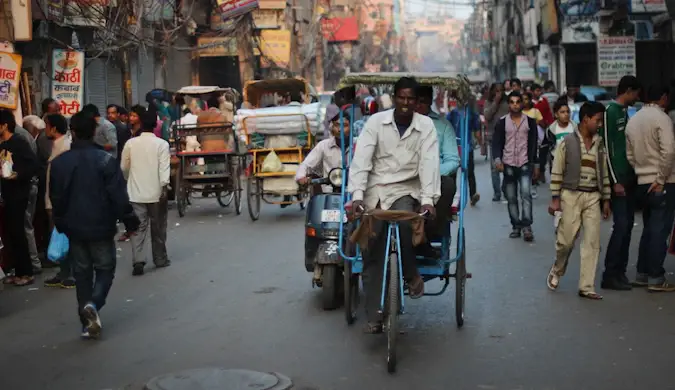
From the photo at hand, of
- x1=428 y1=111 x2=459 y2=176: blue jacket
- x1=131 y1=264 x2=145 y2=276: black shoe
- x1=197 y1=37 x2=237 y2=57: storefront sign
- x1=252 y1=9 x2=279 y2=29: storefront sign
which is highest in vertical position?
x1=252 y1=9 x2=279 y2=29: storefront sign

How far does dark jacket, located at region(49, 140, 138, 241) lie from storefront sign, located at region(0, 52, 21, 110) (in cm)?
851

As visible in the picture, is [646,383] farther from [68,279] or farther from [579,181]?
[68,279]

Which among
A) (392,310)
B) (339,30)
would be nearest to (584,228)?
(392,310)

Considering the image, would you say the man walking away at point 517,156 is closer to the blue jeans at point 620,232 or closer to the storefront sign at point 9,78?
the blue jeans at point 620,232

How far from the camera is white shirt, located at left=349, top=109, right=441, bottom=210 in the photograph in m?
7.68

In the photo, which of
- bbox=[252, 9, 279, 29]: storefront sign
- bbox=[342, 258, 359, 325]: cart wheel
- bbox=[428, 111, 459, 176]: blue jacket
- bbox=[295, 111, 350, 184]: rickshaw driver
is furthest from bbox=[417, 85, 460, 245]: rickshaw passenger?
bbox=[252, 9, 279, 29]: storefront sign

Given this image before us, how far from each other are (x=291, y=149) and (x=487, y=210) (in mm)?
3315

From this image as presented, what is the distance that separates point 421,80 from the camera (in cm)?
914

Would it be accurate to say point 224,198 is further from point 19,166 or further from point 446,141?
point 446,141

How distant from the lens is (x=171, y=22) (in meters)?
34.6

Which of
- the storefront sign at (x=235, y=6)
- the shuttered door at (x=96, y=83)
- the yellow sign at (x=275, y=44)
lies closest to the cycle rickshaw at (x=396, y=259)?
the shuttered door at (x=96, y=83)

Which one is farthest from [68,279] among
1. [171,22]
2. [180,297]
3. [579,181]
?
[171,22]

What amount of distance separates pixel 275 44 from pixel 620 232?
39741mm

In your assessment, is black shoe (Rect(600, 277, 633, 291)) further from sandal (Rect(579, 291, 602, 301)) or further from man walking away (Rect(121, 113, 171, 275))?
man walking away (Rect(121, 113, 171, 275))
